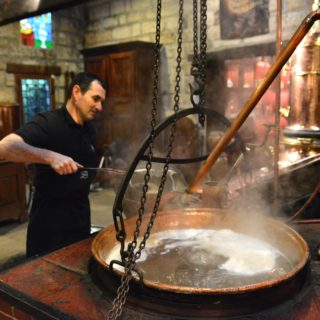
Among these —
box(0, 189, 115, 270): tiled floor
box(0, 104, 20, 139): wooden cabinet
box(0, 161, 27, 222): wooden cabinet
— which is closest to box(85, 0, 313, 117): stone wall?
box(0, 189, 115, 270): tiled floor

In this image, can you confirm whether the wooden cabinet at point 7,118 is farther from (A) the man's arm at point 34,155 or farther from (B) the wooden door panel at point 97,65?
(A) the man's arm at point 34,155

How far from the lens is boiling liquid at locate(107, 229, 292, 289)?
188 cm

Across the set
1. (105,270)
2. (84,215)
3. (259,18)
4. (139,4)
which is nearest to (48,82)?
(139,4)

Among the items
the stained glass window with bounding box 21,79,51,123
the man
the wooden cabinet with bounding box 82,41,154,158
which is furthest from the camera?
the stained glass window with bounding box 21,79,51,123

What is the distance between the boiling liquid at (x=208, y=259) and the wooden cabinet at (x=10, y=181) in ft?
16.0

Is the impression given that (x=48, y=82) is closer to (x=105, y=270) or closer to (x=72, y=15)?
(x=72, y=15)

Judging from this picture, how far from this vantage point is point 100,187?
977 centimetres

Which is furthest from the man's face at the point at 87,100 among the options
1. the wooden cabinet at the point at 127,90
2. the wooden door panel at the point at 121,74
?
the wooden door panel at the point at 121,74

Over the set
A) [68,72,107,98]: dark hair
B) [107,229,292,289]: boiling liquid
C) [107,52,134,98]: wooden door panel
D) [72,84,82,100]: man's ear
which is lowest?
[107,229,292,289]: boiling liquid

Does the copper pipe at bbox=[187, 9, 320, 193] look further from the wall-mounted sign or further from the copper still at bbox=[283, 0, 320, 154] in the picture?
the wall-mounted sign

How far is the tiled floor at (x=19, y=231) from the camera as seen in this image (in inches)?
211

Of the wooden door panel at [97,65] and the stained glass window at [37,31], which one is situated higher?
the stained glass window at [37,31]

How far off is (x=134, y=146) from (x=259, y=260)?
711cm

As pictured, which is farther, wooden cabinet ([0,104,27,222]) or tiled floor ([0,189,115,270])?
wooden cabinet ([0,104,27,222])
